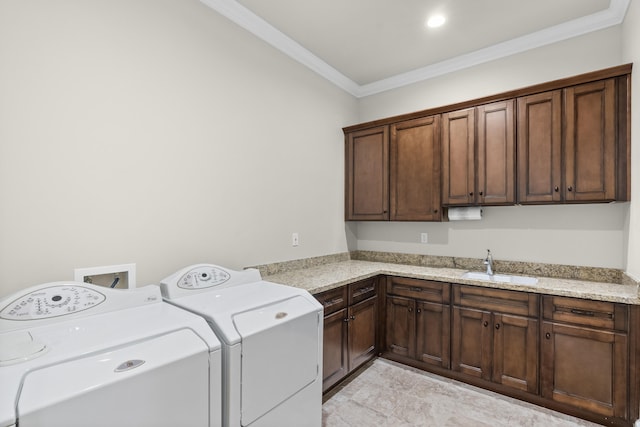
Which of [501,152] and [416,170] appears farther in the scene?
[416,170]

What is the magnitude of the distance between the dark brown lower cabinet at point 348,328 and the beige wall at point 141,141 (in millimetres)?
661

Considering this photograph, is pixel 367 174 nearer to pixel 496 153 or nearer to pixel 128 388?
pixel 496 153

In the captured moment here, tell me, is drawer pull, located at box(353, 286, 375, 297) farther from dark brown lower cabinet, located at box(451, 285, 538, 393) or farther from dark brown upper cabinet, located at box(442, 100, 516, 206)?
dark brown upper cabinet, located at box(442, 100, 516, 206)

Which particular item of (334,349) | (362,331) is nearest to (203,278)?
(334,349)

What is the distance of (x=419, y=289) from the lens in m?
2.81

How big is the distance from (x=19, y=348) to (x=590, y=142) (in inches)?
135

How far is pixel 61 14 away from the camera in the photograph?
160 centimetres

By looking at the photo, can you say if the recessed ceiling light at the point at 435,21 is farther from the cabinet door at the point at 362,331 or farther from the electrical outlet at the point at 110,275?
the electrical outlet at the point at 110,275

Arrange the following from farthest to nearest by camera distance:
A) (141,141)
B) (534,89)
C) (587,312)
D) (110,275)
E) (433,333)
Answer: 1. (433,333)
2. (534,89)
3. (587,312)
4. (141,141)
5. (110,275)

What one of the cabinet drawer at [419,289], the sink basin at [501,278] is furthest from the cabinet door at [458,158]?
the cabinet drawer at [419,289]

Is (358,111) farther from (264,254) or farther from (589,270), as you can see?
(589,270)

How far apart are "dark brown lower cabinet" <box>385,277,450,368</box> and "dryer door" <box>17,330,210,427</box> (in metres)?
2.04

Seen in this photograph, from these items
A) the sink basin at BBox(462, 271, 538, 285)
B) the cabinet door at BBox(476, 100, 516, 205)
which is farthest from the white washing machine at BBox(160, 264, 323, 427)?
the cabinet door at BBox(476, 100, 516, 205)

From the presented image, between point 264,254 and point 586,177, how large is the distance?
2520mm
